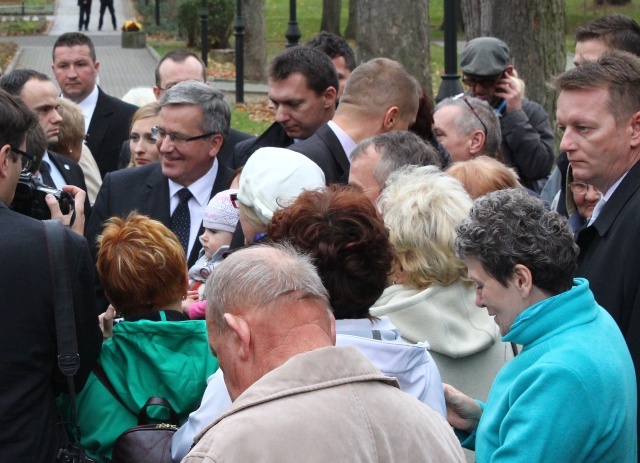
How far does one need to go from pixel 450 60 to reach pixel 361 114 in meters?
3.22

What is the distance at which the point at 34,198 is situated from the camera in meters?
4.49

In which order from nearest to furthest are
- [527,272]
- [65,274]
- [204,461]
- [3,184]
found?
[204,461], [527,272], [65,274], [3,184]

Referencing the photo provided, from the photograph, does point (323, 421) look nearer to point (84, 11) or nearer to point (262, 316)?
point (262, 316)

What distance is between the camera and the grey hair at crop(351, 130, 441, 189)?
461 centimetres

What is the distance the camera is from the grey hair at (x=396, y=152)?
4.61m

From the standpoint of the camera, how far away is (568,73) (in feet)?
12.8

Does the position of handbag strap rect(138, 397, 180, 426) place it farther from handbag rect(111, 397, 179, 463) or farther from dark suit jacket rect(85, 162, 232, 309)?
dark suit jacket rect(85, 162, 232, 309)

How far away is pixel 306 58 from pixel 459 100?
1.00m

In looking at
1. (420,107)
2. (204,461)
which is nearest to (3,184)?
(204,461)

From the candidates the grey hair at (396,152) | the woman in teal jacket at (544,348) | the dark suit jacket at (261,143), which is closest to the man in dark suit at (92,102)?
the dark suit jacket at (261,143)

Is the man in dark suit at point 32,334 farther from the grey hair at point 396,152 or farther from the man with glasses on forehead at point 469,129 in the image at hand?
the man with glasses on forehead at point 469,129

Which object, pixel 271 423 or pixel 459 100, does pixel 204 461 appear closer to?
pixel 271 423

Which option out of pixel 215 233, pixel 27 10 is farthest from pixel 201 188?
pixel 27 10

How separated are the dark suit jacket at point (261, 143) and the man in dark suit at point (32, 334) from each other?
9.23 ft
